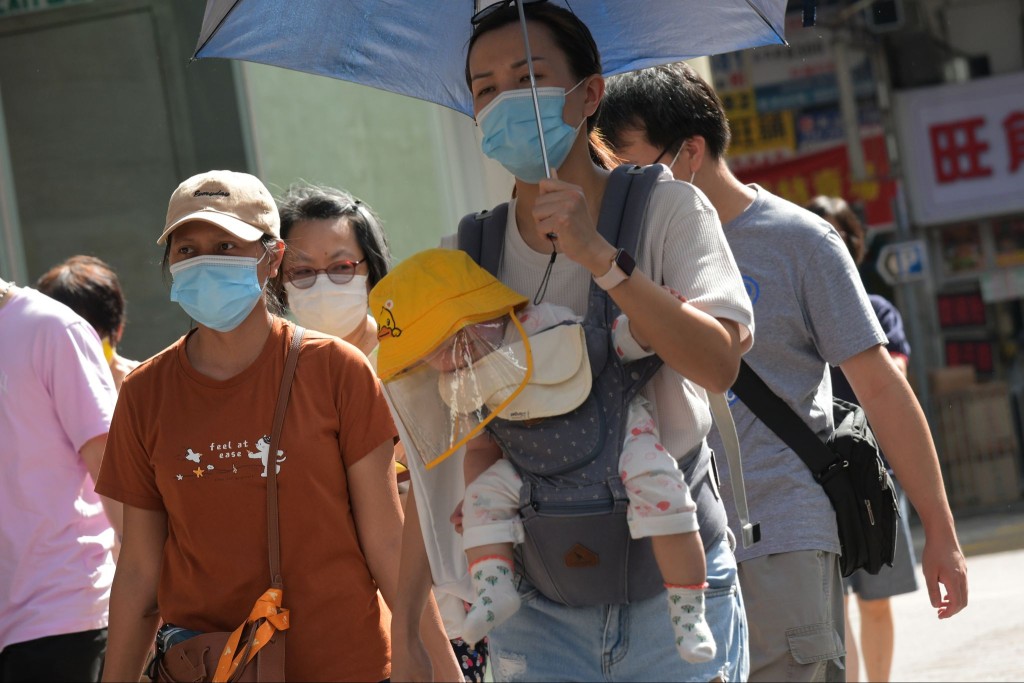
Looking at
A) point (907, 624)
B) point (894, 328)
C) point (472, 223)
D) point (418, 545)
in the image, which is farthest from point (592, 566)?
point (907, 624)

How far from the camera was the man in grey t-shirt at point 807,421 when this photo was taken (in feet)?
11.5

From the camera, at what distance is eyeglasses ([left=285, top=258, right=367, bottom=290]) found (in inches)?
173

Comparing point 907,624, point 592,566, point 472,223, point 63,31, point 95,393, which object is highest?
point 63,31

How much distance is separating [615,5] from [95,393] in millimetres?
1975

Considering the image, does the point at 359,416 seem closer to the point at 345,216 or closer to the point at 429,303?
the point at 429,303

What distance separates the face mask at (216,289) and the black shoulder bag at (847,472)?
126 cm

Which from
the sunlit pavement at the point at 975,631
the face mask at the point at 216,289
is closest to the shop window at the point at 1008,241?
the sunlit pavement at the point at 975,631

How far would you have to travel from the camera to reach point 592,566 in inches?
97.3

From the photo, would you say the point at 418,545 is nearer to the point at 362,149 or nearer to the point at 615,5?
the point at 615,5

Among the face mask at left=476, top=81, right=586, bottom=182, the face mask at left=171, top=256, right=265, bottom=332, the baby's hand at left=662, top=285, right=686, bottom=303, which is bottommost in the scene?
the baby's hand at left=662, top=285, right=686, bottom=303

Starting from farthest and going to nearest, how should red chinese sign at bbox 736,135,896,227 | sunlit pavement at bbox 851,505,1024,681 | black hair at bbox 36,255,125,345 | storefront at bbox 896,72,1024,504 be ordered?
red chinese sign at bbox 736,135,896,227 < storefront at bbox 896,72,1024,504 < sunlit pavement at bbox 851,505,1024,681 < black hair at bbox 36,255,125,345

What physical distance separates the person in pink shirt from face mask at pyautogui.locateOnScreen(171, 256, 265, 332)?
83cm

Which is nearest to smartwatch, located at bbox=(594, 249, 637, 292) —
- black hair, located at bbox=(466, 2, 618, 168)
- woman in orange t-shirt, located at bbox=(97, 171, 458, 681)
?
black hair, located at bbox=(466, 2, 618, 168)

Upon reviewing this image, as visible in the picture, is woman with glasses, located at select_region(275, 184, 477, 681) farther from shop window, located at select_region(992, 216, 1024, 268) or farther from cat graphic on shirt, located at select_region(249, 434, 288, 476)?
shop window, located at select_region(992, 216, 1024, 268)
